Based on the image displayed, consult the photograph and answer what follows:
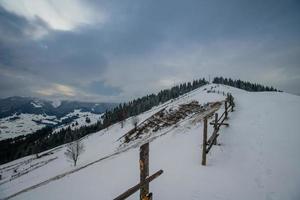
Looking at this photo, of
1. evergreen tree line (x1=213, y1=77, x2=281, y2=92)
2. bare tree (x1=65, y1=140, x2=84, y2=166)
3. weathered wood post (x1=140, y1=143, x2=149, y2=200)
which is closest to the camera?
weathered wood post (x1=140, y1=143, x2=149, y2=200)

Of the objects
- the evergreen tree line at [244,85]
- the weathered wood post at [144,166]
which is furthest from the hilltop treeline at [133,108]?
the weathered wood post at [144,166]

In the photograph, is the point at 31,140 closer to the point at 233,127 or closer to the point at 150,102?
the point at 150,102

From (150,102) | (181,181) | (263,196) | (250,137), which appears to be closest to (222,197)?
(263,196)

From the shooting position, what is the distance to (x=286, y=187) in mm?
9414

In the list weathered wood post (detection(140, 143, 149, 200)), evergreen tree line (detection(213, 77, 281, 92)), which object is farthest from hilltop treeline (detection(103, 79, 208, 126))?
weathered wood post (detection(140, 143, 149, 200))

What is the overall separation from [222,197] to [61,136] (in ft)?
437

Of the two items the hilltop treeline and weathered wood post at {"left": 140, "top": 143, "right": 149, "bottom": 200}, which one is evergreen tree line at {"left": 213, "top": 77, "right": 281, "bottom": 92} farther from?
weathered wood post at {"left": 140, "top": 143, "right": 149, "bottom": 200}

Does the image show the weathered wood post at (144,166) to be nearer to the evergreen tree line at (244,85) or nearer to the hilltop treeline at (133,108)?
the hilltop treeline at (133,108)

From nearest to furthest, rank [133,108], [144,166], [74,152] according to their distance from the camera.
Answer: [144,166]
[74,152]
[133,108]

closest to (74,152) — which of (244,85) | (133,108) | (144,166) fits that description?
(144,166)

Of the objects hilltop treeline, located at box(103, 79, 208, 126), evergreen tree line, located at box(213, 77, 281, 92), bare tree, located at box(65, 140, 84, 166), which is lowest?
bare tree, located at box(65, 140, 84, 166)

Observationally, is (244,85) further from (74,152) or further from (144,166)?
(144,166)

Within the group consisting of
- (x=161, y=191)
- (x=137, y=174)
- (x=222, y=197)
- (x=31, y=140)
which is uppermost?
(x=222, y=197)

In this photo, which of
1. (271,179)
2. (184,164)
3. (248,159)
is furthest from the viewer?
(184,164)
